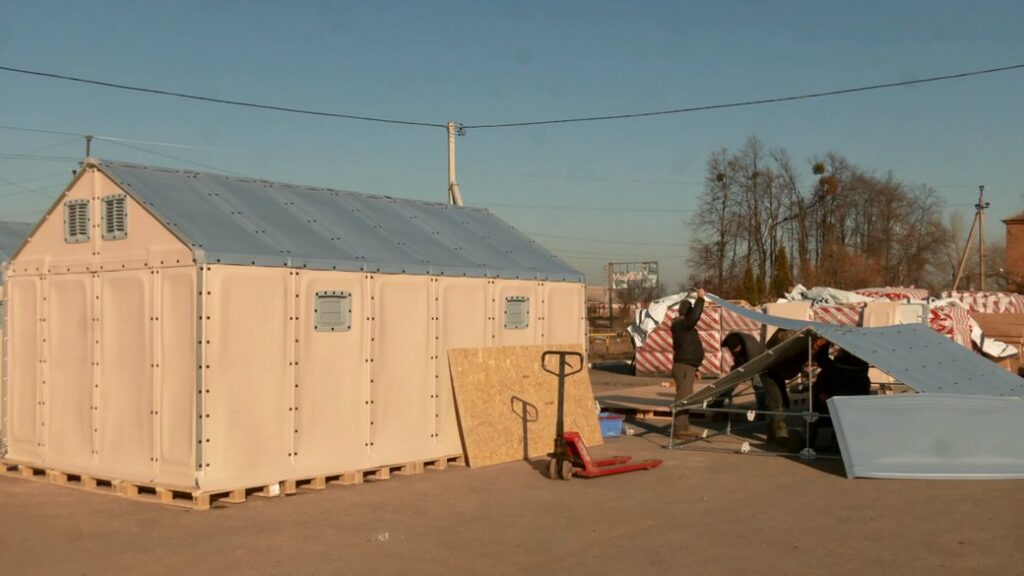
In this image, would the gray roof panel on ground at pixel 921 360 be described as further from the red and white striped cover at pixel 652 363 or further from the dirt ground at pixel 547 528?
the red and white striped cover at pixel 652 363

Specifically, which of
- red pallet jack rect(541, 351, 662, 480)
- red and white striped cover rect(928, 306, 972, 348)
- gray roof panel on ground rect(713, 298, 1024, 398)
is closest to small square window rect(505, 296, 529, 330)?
red pallet jack rect(541, 351, 662, 480)

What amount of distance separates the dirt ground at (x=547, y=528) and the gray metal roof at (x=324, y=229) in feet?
8.63

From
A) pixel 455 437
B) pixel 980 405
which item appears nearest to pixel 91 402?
pixel 455 437

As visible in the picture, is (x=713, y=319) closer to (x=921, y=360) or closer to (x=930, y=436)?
(x=921, y=360)

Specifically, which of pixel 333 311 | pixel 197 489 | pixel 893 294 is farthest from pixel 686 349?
pixel 893 294

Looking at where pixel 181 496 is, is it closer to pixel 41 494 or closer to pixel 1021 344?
pixel 41 494

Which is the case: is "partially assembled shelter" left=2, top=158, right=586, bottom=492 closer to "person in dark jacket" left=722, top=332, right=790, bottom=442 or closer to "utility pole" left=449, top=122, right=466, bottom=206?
"person in dark jacket" left=722, top=332, right=790, bottom=442

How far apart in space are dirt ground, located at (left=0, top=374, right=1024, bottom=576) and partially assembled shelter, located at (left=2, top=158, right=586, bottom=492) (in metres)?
0.59

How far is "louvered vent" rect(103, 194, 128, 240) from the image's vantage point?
A: 1168 cm

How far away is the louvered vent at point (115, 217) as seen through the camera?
11.7 meters

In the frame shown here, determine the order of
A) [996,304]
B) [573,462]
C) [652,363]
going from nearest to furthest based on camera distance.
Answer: [573,462], [652,363], [996,304]

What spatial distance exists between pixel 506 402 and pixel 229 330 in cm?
436

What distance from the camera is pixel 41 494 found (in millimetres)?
11711

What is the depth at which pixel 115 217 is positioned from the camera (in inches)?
465
